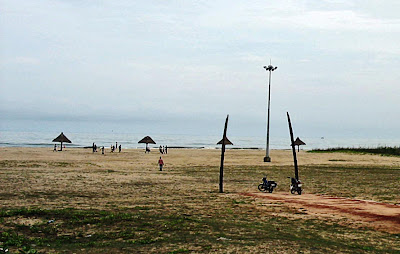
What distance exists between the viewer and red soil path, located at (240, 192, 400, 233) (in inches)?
448

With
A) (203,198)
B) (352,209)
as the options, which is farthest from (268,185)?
(352,209)

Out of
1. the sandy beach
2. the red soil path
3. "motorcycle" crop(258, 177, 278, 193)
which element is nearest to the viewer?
the red soil path

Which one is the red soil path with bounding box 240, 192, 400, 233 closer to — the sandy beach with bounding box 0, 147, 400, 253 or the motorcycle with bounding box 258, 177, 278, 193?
the sandy beach with bounding box 0, 147, 400, 253

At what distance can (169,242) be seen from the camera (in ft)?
29.8

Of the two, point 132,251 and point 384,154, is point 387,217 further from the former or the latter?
point 384,154

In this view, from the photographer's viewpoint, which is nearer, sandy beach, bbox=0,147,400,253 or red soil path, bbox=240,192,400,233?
red soil path, bbox=240,192,400,233

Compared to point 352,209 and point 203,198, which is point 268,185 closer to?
point 203,198

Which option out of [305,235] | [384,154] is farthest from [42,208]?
[384,154]

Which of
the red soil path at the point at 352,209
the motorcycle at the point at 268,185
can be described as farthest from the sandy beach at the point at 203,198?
the motorcycle at the point at 268,185

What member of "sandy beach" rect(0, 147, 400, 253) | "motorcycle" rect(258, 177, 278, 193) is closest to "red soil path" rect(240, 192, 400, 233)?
"sandy beach" rect(0, 147, 400, 253)

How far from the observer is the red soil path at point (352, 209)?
11.4 meters

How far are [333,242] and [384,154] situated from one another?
4882 cm

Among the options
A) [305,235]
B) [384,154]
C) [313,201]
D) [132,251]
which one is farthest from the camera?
[384,154]

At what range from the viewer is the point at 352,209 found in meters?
13.4
